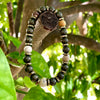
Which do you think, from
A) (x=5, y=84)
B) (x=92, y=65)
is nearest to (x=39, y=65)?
(x=5, y=84)

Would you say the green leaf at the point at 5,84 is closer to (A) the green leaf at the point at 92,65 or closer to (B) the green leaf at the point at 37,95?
(B) the green leaf at the point at 37,95

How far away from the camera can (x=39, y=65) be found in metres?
0.57

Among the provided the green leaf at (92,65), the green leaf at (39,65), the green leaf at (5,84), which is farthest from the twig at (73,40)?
the green leaf at (5,84)

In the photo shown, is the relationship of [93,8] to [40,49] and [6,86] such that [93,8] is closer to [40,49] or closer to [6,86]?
[40,49]

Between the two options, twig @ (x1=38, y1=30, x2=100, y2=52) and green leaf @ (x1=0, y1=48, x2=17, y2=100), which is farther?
twig @ (x1=38, y1=30, x2=100, y2=52)

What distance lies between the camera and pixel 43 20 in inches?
20.0

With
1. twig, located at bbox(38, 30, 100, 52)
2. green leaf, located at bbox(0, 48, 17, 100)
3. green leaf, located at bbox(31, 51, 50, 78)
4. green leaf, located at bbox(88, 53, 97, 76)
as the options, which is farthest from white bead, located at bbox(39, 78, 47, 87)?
green leaf, located at bbox(88, 53, 97, 76)

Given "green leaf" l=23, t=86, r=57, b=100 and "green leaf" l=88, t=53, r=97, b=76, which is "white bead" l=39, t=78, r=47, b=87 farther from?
"green leaf" l=88, t=53, r=97, b=76

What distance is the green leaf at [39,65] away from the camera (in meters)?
0.57

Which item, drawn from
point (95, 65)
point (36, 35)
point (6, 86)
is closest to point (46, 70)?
point (36, 35)

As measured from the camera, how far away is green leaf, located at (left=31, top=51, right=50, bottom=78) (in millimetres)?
568

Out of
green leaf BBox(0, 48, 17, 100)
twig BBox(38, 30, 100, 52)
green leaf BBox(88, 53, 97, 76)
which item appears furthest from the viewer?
green leaf BBox(88, 53, 97, 76)

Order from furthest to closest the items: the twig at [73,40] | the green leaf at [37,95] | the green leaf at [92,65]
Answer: the green leaf at [92,65] → the twig at [73,40] → the green leaf at [37,95]

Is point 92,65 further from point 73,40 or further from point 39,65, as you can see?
point 39,65
